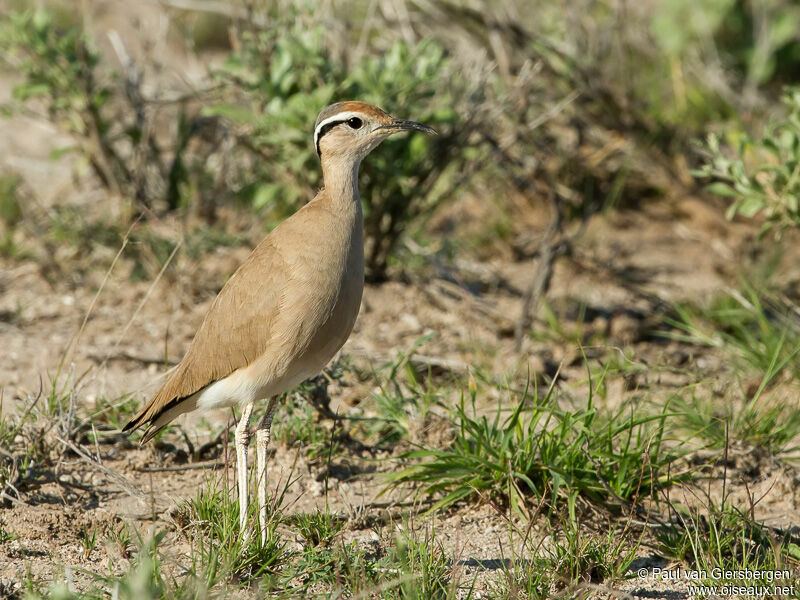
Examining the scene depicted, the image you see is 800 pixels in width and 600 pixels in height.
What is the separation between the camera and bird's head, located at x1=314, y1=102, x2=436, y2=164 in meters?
3.99

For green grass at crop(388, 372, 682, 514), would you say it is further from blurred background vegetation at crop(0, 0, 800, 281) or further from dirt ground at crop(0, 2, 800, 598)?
blurred background vegetation at crop(0, 0, 800, 281)

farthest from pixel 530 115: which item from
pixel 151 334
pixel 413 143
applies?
pixel 151 334

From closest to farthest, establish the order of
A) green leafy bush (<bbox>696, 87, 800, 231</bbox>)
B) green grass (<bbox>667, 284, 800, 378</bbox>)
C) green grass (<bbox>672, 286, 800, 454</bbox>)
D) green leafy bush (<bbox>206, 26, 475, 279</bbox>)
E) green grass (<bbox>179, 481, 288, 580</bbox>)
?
green grass (<bbox>179, 481, 288, 580</bbox>) < green grass (<bbox>672, 286, 800, 454</bbox>) < green leafy bush (<bbox>696, 87, 800, 231</bbox>) < green grass (<bbox>667, 284, 800, 378</bbox>) < green leafy bush (<bbox>206, 26, 475, 279</bbox>)

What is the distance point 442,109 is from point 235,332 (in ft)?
7.87

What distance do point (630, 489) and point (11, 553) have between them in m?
2.53

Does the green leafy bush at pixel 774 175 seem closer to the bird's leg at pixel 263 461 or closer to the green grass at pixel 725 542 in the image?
the green grass at pixel 725 542

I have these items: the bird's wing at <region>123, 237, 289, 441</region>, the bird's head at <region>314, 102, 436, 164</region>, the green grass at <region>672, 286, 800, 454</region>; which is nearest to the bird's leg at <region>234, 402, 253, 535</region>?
the bird's wing at <region>123, 237, 289, 441</region>

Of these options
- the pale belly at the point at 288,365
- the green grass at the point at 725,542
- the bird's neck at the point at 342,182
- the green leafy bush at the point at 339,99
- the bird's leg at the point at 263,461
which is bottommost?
the green grass at the point at 725,542

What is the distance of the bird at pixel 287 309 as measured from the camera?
3.66 m

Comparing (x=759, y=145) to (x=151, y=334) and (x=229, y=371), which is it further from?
(x=151, y=334)

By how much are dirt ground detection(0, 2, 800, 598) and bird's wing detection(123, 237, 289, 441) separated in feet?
1.36

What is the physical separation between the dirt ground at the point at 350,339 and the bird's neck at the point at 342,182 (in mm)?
1069

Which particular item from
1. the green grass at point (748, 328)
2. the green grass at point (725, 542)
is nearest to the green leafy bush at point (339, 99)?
the green grass at point (748, 328)

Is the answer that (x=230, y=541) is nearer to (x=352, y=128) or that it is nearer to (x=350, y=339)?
(x=352, y=128)
